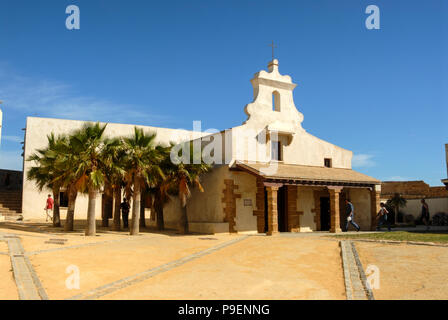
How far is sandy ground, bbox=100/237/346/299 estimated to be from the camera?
27.3ft

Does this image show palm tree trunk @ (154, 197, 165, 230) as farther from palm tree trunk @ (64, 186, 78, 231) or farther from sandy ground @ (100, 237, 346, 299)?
sandy ground @ (100, 237, 346, 299)

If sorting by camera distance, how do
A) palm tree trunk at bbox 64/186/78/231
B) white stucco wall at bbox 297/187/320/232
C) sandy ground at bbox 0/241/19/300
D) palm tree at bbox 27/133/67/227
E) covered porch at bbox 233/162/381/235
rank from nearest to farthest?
sandy ground at bbox 0/241/19/300
palm tree trunk at bbox 64/186/78/231
palm tree at bbox 27/133/67/227
covered porch at bbox 233/162/381/235
white stucco wall at bbox 297/187/320/232

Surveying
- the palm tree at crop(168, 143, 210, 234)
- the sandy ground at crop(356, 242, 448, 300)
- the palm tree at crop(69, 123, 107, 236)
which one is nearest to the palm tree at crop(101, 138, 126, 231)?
the palm tree at crop(69, 123, 107, 236)

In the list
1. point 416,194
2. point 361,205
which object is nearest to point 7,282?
point 361,205

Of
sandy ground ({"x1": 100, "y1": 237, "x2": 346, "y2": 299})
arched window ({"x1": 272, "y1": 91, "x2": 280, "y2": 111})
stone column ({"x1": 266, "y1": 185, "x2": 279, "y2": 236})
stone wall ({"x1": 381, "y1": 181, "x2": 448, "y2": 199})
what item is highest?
arched window ({"x1": 272, "y1": 91, "x2": 280, "y2": 111})

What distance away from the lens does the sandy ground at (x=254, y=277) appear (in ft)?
27.3

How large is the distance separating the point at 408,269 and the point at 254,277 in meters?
3.96

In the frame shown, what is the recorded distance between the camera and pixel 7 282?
8961 mm

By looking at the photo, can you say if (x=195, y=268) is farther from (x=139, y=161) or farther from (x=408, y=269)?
(x=139, y=161)

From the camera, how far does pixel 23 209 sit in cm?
2767

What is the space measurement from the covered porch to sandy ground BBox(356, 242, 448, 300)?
6.37m

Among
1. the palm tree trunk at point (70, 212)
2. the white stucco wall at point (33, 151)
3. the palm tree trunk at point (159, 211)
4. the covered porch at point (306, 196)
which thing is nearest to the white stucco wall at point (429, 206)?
the covered porch at point (306, 196)
